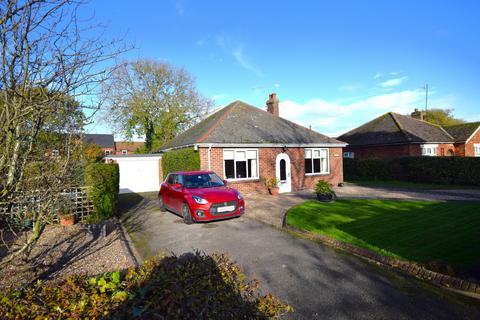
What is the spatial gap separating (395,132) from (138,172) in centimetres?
2413

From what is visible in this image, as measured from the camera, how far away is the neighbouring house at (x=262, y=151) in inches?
597

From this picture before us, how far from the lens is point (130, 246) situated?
23.3ft

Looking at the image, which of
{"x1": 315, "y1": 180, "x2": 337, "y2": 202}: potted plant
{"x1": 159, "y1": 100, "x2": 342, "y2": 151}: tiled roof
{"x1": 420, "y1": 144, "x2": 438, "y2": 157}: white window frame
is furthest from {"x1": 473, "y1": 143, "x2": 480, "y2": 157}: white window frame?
{"x1": 315, "y1": 180, "x2": 337, "y2": 202}: potted plant

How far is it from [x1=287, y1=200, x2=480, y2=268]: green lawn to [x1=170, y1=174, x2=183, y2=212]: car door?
379cm

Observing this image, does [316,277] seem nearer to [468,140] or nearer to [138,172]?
[138,172]

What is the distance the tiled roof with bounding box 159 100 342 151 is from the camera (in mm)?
15672

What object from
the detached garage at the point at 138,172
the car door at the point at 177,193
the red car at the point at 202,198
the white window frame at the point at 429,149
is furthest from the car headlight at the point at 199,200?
the white window frame at the point at 429,149

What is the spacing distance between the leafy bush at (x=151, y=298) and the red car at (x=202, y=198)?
239 inches

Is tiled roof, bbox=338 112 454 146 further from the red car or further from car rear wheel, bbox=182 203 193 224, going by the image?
car rear wheel, bbox=182 203 193 224

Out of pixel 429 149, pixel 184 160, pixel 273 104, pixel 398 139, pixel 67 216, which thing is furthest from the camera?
pixel 429 149

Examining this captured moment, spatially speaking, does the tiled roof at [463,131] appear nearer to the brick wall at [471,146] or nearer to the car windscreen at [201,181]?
the brick wall at [471,146]

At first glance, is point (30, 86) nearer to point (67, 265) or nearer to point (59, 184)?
point (59, 184)

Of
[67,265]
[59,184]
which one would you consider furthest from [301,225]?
[59,184]

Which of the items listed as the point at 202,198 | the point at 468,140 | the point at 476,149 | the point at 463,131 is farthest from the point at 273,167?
the point at 476,149
